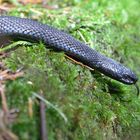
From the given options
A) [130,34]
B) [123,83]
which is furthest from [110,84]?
[130,34]

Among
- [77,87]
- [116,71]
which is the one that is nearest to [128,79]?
[116,71]

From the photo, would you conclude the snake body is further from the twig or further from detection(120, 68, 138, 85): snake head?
the twig

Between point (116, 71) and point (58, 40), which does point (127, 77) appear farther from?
point (58, 40)

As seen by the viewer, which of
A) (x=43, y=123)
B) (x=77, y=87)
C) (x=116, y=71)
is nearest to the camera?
(x=43, y=123)

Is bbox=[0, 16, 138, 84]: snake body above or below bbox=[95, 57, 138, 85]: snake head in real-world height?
above

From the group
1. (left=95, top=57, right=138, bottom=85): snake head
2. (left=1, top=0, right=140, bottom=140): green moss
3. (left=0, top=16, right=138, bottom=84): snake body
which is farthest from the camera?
(left=95, top=57, right=138, bottom=85): snake head

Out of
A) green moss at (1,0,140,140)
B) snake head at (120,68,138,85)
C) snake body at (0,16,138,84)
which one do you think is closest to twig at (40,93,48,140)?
green moss at (1,0,140,140)

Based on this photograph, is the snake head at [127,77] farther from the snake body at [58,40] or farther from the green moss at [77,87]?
the green moss at [77,87]

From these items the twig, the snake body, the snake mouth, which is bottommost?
the snake mouth
